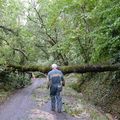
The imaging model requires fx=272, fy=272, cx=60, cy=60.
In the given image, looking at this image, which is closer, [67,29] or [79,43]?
[79,43]

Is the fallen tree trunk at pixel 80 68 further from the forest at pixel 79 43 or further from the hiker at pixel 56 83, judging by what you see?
the hiker at pixel 56 83

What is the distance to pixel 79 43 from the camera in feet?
65.3

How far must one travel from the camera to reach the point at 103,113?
40.8 feet

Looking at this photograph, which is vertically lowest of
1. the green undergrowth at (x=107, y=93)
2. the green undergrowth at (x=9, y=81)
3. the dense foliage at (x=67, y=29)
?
the green undergrowth at (x=107, y=93)

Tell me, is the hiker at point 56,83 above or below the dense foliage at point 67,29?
below

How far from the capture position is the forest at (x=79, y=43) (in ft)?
44.0

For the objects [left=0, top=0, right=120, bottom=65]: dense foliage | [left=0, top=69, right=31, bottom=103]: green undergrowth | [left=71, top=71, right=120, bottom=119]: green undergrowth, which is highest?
[left=0, top=0, right=120, bottom=65]: dense foliage

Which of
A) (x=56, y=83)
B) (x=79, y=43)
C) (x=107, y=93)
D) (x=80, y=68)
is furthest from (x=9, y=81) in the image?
(x=56, y=83)

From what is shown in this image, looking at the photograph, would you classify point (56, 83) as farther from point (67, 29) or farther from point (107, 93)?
point (67, 29)

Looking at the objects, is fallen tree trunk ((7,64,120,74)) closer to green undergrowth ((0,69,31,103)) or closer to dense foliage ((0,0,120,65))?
dense foliage ((0,0,120,65))

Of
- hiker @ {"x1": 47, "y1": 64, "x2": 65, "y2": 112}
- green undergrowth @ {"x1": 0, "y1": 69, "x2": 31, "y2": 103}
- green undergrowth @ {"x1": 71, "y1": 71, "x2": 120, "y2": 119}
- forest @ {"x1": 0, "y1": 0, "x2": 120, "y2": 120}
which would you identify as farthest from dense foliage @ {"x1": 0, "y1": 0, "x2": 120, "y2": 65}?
hiker @ {"x1": 47, "y1": 64, "x2": 65, "y2": 112}

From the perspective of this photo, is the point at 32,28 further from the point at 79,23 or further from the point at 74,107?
the point at 74,107

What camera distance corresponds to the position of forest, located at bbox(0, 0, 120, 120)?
527 inches

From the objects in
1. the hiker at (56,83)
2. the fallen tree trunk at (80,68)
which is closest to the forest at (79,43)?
the fallen tree trunk at (80,68)
